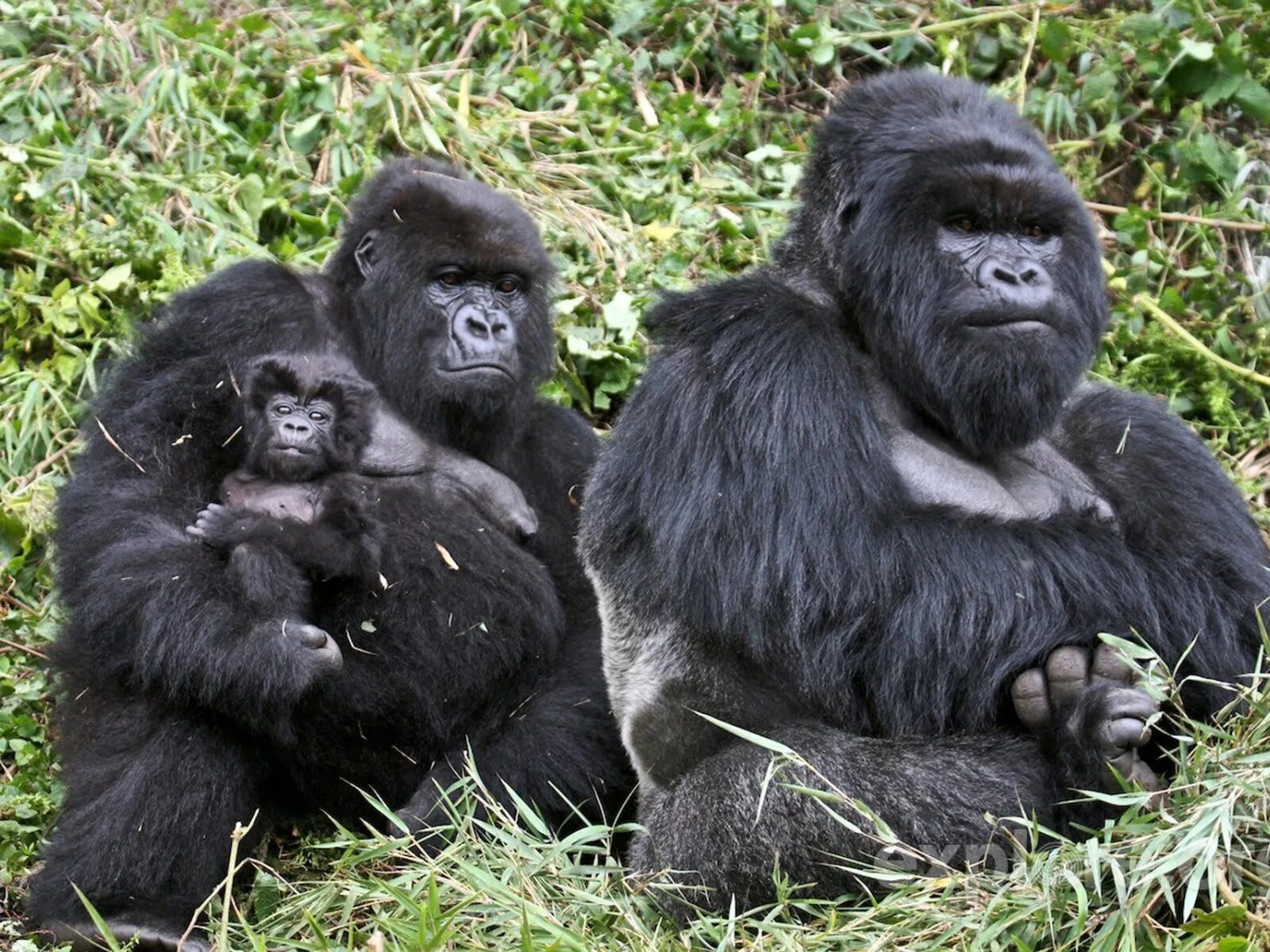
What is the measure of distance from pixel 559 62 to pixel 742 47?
26.9 inches

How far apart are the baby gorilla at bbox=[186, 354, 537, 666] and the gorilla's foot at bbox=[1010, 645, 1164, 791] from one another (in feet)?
5.11

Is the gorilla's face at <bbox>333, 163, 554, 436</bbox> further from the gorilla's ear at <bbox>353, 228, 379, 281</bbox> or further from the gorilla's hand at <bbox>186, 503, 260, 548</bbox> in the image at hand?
the gorilla's hand at <bbox>186, 503, 260, 548</bbox>

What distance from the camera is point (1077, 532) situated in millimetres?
3684

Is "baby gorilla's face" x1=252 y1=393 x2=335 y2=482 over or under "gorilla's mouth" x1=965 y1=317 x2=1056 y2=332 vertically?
under

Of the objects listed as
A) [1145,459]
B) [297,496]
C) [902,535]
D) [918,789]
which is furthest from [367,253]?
[918,789]

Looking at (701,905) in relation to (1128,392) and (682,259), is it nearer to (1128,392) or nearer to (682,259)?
(1128,392)

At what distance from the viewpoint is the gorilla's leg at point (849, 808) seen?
3.46 metres

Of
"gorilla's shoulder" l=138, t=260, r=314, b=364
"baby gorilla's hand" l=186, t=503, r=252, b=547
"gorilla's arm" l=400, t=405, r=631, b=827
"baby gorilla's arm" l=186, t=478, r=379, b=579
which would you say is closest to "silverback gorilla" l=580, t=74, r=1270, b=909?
"gorilla's arm" l=400, t=405, r=631, b=827

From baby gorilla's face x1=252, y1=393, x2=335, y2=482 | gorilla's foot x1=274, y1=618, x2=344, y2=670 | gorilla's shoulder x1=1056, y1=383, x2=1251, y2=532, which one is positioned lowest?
gorilla's foot x1=274, y1=618, x2=344, y2=670

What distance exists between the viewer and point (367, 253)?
16.0 feet

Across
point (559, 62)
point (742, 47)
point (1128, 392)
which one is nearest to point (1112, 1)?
point (742, 47)

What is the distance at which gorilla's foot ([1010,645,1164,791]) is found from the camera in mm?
3312

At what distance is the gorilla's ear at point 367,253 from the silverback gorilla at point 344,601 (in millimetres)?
11

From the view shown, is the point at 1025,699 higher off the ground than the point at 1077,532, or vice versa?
the point at 1077,532
